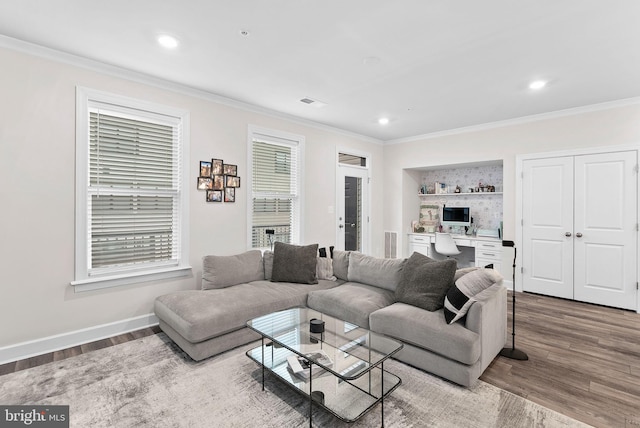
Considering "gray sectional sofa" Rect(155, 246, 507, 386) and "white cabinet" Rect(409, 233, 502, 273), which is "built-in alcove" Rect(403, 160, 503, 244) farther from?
"gray sectional sofa" Rect(155, 246, 507, 386)

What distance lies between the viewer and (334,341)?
87.7 inches

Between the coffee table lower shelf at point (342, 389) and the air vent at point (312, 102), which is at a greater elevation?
the air vent at point (312, 102)

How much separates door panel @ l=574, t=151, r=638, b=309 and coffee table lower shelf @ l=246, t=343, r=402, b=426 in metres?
3.76

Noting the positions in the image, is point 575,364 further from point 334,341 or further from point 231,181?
point 231,181

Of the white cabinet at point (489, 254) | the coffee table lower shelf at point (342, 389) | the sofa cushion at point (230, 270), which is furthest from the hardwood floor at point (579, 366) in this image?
the sofa cushion at point (230, 270)

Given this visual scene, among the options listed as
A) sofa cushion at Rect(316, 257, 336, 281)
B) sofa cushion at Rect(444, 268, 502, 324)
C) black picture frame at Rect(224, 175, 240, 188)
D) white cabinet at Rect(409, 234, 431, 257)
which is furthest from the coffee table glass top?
white cabinet at Rect(409, 234, 431, 257)

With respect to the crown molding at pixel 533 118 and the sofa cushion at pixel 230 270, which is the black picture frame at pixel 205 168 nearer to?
the sofa cushion at pixel 230 270

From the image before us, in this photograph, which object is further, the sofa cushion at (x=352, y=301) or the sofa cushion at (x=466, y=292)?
the sofa cushion at (x=352, y=301)

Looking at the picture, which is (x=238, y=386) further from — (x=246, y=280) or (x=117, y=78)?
(x=117, y=78)

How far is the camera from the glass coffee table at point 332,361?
1.86 m

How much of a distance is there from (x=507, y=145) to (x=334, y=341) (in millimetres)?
4339

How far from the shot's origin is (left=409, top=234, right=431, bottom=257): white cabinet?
19.8 ft

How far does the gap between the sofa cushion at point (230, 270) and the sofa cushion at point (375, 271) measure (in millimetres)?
1122

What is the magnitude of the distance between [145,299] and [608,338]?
15.7ft
